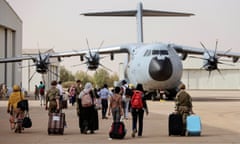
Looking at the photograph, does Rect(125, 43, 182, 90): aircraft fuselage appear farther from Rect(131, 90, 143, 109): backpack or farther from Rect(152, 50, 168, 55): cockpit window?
Rect(131, 90, 143, 109): backpack

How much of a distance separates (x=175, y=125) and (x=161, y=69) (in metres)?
16.9

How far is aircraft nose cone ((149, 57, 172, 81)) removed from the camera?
31.7 metres

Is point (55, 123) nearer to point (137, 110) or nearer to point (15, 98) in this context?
point (15, 98)

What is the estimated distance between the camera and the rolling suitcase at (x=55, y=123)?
15297 mm

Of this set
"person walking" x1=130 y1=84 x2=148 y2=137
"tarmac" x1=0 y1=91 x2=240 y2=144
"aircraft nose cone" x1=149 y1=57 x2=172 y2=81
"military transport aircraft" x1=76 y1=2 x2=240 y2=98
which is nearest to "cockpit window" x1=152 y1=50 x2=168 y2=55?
"military transport aircraft" x1=76 y1=2 x2=240 y2=98

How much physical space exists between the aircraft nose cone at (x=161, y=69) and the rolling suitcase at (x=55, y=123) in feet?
55.2

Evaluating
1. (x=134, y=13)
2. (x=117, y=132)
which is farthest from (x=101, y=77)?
(x=117, y=132)

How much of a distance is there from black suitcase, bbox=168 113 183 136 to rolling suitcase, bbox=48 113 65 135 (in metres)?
2.95

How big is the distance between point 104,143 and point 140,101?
2014 millimetres

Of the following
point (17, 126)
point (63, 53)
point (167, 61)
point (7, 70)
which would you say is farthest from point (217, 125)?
point (7, 70)

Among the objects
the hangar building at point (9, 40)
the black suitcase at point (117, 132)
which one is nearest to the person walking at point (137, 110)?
the black suitcase at point (117, 132)

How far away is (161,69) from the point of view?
31.7 meters

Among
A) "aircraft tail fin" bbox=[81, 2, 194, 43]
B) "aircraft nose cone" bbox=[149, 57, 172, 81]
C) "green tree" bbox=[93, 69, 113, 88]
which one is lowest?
"aircraft nose cone" bbox=[149, 57, 172, 81]

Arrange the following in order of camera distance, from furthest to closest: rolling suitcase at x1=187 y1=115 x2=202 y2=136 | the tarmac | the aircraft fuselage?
the aircraft fuselage
rolling suitcase at x1=187 y1=115 x2=202 y2=136
the tarmac
